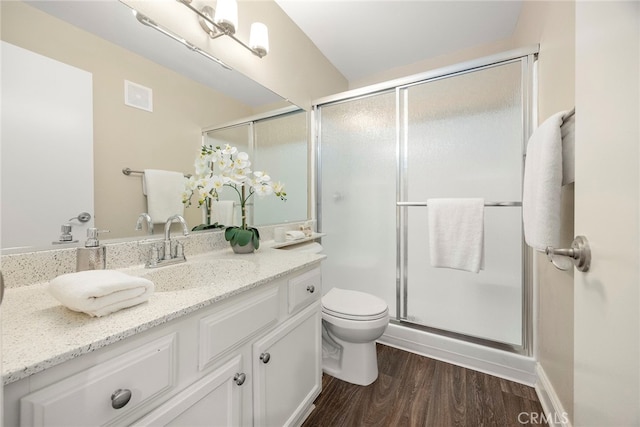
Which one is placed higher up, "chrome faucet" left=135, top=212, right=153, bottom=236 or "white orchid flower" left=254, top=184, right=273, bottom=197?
"white orchid flower" left=254, top=184, right=273, bottom=197

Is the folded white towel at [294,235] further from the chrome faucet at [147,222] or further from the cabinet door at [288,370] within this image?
the chrome faucet at [147,222]

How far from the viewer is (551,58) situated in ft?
4.17

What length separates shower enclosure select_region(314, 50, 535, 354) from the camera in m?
1.67

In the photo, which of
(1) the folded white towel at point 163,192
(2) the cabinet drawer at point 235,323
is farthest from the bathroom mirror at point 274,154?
(2) the cabinet drawer at point 235,323

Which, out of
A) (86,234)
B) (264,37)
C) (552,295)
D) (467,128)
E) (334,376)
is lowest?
(334,376)

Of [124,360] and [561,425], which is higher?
[124,360]

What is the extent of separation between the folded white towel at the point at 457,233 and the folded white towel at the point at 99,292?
5.39 ft

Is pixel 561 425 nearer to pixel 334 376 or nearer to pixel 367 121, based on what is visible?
pixel 334 376

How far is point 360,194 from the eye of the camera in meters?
2.20

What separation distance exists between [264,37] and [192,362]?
161 cm

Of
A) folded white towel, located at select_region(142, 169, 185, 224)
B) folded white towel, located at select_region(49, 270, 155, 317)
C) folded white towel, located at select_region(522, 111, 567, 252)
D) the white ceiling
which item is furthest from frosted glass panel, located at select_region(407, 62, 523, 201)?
folded white towel, located at select_region(49, 270, 155, 317)

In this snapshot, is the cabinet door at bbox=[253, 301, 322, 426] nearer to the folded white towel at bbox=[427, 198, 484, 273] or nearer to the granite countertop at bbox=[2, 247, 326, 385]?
the granite countertop at bbox=[2, 247, 326, 385]

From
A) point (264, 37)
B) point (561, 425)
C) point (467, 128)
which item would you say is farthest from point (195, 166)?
point (561, 425)

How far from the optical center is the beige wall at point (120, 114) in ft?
2.65
